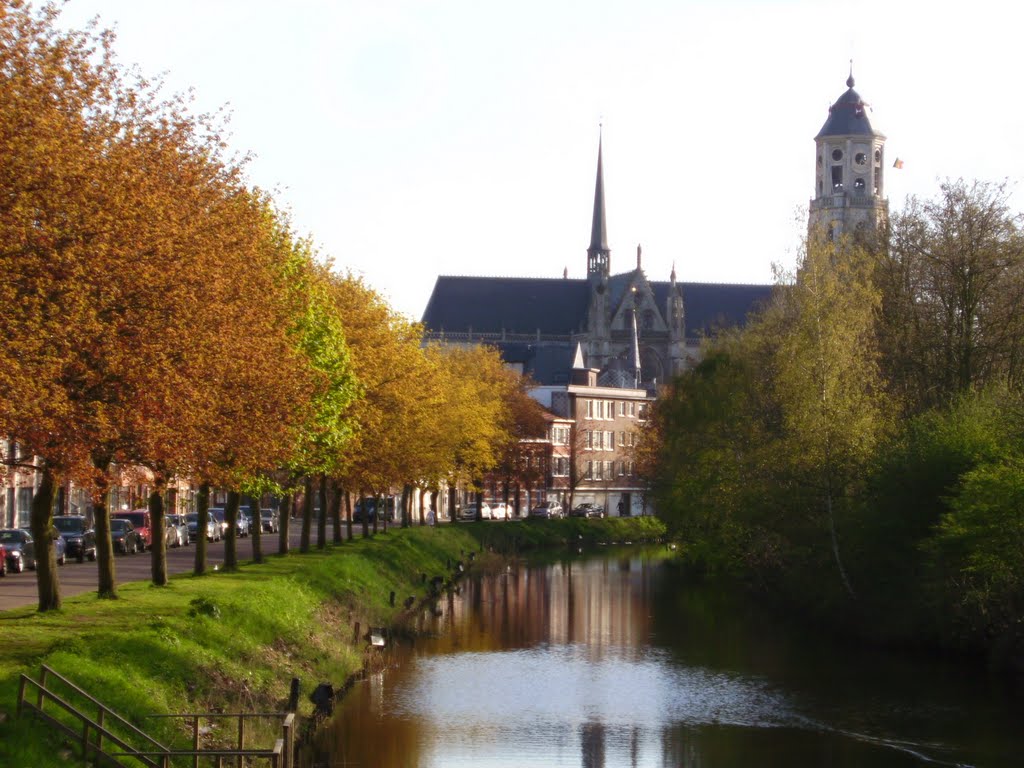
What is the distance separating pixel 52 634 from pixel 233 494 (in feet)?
52.5

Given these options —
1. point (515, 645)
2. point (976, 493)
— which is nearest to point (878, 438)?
point (976, 493)

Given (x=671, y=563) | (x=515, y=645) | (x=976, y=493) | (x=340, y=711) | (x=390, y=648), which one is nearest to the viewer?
(x=340, y=711)

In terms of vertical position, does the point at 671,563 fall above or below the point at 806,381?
below

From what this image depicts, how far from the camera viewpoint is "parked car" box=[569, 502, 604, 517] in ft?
359

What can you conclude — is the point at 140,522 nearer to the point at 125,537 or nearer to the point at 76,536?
the point at 125,537

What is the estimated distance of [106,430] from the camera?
23250 millimetres

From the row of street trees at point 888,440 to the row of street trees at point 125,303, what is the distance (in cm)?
1641

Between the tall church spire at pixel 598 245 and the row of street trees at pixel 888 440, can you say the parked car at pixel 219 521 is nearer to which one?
the row of street trees at pixel 888 440

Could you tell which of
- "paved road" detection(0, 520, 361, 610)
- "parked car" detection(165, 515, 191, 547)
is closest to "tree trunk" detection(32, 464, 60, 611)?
"paved road" detection(0, 520, 361, 610)

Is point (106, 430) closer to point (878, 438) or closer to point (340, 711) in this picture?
point (340, 711)

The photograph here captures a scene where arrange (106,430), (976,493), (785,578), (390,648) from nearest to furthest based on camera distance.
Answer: (106,430) → (976,493) → (390,648) → (785,578)

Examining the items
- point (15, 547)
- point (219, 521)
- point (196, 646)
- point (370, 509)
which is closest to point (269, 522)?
point (370, 509)

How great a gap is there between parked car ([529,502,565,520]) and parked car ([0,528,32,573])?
5579 cm

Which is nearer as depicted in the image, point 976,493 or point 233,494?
point 976,493
